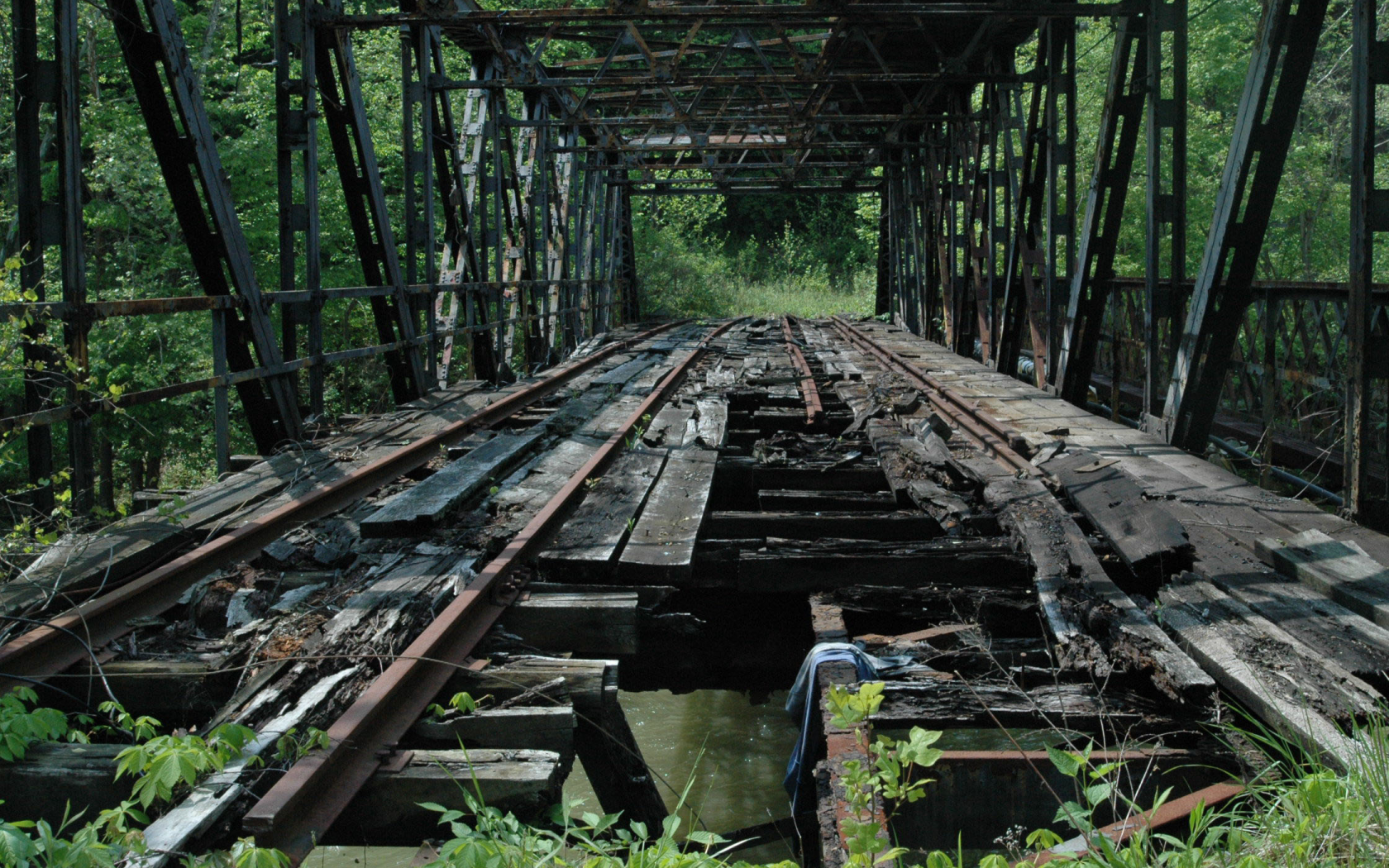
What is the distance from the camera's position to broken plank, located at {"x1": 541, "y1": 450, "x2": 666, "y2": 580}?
15.1ft

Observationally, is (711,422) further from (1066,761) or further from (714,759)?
(1066,761)

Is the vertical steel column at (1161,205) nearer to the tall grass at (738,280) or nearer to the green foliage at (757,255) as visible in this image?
the green foliage at (757,255)

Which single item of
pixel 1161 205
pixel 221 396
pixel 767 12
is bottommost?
pixel 221 396

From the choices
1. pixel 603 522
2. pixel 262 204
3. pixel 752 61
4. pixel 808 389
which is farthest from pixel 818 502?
pixel 752 61

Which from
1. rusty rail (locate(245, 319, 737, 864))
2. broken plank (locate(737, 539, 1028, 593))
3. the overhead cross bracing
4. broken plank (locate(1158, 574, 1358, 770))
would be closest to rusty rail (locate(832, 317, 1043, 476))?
broken plank (locate(737, 539, 1028, 593))

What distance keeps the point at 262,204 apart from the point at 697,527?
15.8 meters

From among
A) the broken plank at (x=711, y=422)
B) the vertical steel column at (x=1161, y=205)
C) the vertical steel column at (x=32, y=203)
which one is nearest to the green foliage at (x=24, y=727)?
the vertical steel column at (x=32, y=203)

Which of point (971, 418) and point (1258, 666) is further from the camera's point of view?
point (971, 418)

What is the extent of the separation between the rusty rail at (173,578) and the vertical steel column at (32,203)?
1.19m

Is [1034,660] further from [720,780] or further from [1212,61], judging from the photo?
[1212,61]

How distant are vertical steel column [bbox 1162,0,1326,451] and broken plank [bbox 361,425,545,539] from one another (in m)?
4.69

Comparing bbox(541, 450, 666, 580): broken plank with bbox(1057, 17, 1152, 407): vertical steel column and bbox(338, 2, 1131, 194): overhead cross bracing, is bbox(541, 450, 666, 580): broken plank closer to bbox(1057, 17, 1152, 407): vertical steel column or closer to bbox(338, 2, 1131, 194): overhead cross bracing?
bbox(1057, 17, 1152, 407): vertical steel column

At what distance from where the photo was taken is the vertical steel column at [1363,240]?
212 inches

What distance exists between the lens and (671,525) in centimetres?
527
